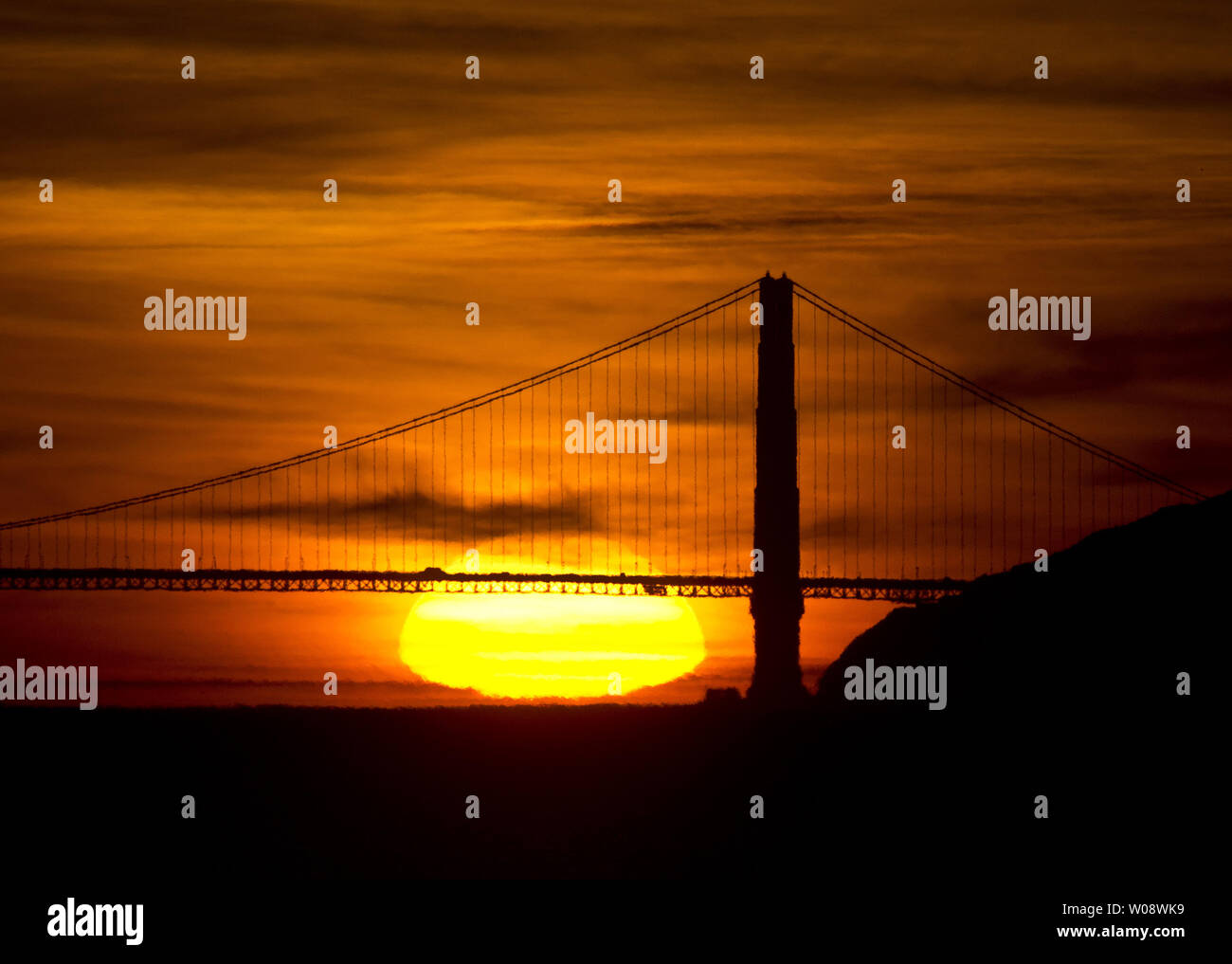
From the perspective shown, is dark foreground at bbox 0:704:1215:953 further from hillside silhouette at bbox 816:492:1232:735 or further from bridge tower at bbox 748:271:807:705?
bridge tower at bbox 748:271:807:705

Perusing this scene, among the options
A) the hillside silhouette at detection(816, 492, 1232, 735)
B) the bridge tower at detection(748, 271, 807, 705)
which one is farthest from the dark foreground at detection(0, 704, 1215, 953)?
the bridge tower at detection(748, 271, 807, 705)

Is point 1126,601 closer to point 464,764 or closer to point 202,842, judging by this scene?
point 464,764

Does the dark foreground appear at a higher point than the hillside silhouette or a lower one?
lower

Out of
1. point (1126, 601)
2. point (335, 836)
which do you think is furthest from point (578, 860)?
point (1126, 601)

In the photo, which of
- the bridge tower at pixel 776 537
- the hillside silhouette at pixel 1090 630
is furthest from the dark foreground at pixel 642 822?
the bridge tower at pixel 776 537

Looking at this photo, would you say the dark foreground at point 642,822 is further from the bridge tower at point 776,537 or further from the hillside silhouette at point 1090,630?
the bridge tower at point 776,537
